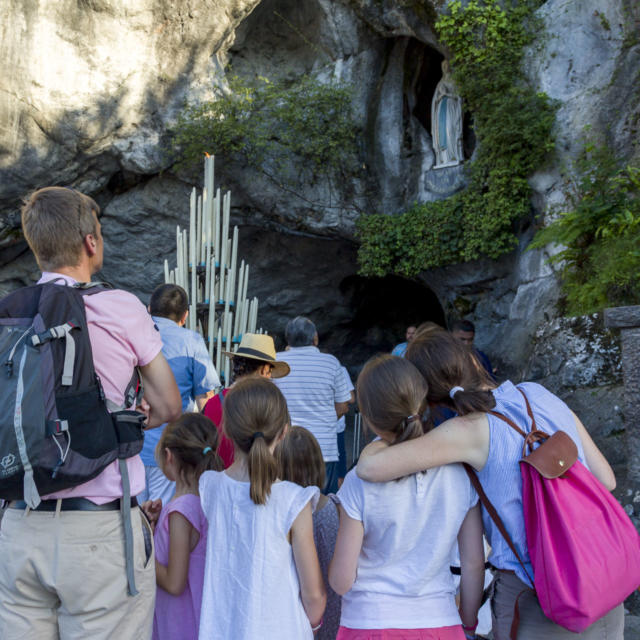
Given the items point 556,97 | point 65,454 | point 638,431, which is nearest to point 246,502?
point 65,454

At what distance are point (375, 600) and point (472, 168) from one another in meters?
7.69

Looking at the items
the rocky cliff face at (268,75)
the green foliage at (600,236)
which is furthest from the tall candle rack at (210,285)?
the green foliage at (600,236)

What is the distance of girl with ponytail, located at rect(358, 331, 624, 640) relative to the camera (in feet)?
5.58

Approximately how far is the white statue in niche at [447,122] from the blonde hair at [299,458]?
801cm

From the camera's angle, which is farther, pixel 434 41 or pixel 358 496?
pixel 434 41

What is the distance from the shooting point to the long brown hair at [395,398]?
5.91ft

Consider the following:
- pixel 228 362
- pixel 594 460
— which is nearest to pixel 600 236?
pixel 228 362

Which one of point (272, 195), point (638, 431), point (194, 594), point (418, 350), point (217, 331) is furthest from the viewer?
point (272, 195)

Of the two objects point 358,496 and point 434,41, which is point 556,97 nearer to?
point 434,41

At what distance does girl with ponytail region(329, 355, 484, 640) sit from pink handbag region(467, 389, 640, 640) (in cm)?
20

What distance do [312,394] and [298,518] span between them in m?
2.00

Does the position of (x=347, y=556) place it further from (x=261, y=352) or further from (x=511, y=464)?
(x=261, y=352)

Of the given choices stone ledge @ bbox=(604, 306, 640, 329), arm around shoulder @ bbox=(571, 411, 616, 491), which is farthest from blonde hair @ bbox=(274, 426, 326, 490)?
stone ledge @ bbox=(604, 306, 640, 329)

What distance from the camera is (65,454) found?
1.63 metres
